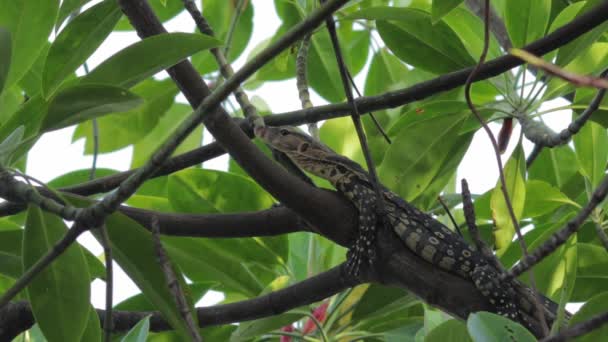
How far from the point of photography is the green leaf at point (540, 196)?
3.75 meters

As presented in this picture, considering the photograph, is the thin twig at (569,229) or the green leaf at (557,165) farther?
the green leaf at (557,165)

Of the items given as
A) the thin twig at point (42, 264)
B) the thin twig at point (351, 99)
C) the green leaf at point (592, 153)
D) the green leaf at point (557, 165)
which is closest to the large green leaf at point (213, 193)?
the thin twig at point (351, 99)

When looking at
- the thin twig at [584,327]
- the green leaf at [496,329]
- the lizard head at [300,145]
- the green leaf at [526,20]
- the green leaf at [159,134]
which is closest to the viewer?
the thin twig at [584,327]

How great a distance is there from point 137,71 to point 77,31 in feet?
1.19

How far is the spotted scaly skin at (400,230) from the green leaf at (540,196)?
38 cm

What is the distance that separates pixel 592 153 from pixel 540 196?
0.28 m

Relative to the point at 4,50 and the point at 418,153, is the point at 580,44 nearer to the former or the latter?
the point at 418,153

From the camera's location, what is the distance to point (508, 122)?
3639 millimetres

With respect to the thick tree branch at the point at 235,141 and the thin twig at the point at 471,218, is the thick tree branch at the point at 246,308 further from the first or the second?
the thin twig at the point at 471,218

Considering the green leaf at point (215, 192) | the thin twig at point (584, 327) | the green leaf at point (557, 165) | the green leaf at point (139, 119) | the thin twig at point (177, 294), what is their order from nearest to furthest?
the thin twig at point (584, 327)
the thin twig at point (177, 294)
the green leaf at point (215, 192)
the green leaf at point (557, 165)
the green leaf at point (139, 119)

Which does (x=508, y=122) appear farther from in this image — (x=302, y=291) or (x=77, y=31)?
(x=77, y=31)

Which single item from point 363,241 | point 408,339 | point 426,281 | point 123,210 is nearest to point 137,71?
point 123,210

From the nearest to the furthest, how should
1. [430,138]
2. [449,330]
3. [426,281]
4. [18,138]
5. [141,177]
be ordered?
[141,177]
[18,138]
[449,330]
[426,281]
[430,138]

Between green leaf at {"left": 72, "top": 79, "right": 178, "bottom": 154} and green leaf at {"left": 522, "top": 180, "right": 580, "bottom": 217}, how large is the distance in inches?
76.0
